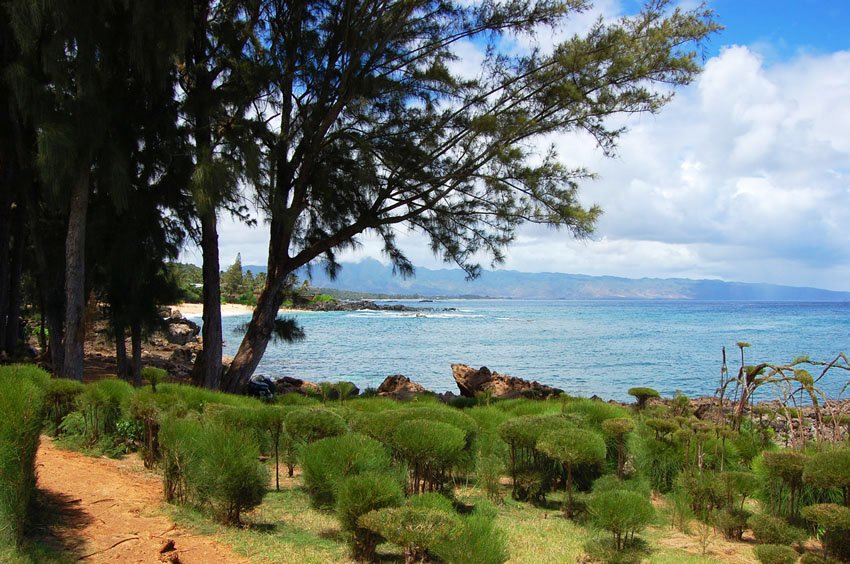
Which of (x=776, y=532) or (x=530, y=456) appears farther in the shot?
(x=530, y=456)

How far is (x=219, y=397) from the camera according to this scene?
5.91 m

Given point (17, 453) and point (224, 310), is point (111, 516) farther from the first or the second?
point (224, 310)

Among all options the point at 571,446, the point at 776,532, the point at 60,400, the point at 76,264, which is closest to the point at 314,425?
the point at 571,446

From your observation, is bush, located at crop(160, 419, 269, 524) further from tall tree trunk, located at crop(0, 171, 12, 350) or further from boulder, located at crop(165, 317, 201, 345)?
boulder, located at crop(165, 317, 201, 345)

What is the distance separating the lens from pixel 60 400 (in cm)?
567

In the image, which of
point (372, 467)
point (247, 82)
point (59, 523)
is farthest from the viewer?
point (247, 82)

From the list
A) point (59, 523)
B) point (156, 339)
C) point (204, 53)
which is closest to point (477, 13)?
point (204, 53)

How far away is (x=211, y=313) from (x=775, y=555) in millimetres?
8148

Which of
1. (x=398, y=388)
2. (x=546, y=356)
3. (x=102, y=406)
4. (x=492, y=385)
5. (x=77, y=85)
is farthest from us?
(x=546, y=356)

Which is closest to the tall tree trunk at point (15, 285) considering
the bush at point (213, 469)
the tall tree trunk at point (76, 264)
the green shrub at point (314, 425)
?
the tall tree trunk at point (76, 264)

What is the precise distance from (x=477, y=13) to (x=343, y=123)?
268 centimetres

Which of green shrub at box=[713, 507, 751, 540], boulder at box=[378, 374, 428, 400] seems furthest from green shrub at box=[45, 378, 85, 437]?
boulder at box=[378, 374, 428, 400]

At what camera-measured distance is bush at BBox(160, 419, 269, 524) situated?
3.68 meters

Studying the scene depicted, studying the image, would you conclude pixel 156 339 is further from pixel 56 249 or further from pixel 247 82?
pixel 247 82
